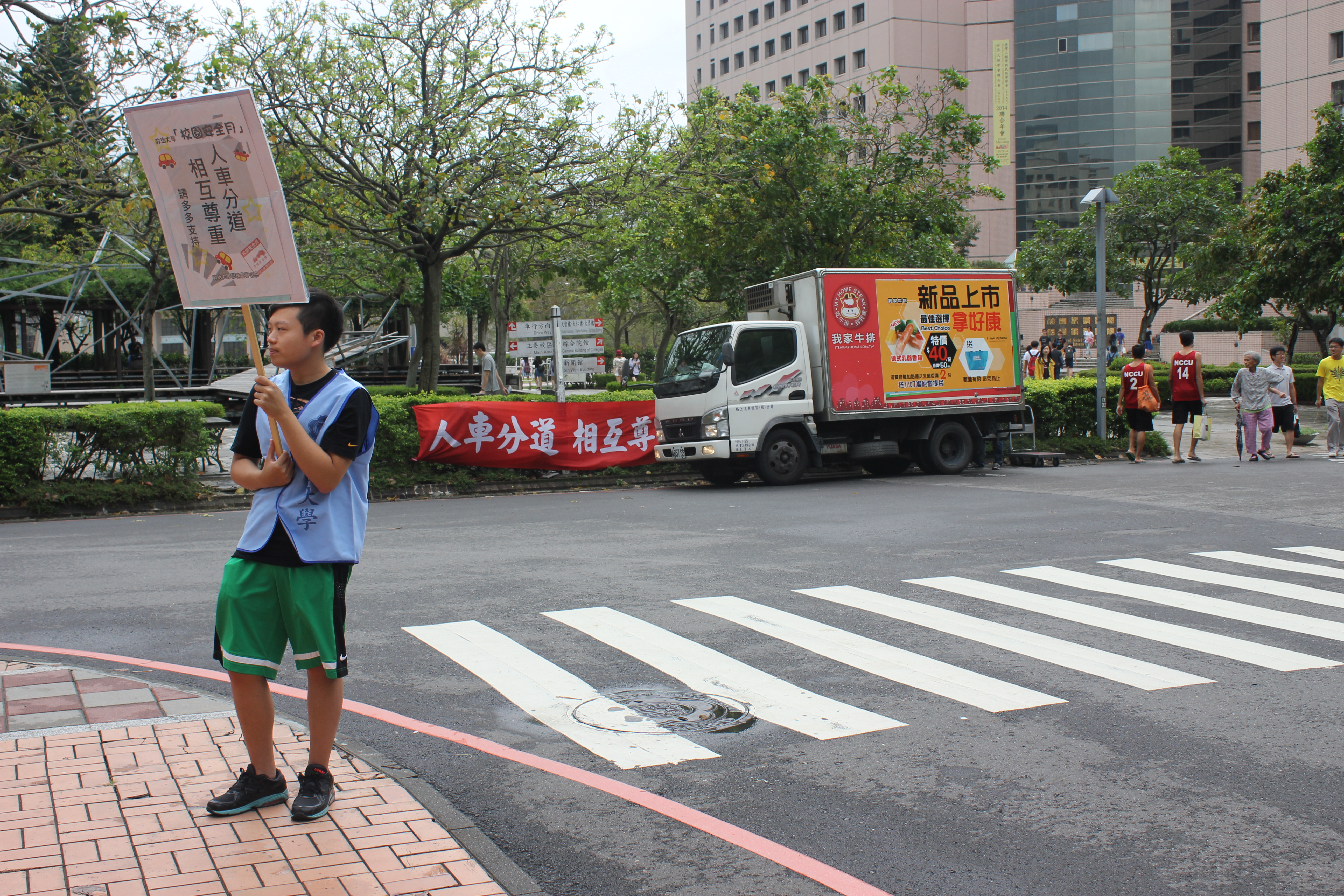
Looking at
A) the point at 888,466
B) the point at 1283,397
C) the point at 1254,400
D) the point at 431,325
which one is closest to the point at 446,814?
the point at 888,466

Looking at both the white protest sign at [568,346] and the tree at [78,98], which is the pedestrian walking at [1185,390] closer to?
the white protest sign at [568,346]

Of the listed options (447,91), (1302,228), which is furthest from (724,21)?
(447,91)

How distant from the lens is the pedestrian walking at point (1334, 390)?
19.3m

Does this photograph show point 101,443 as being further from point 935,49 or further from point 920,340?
point 935,49

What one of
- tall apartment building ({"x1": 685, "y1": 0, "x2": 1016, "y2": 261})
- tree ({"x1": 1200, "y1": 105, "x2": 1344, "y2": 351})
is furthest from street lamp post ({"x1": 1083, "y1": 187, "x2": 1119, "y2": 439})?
tall apartment building ({"x1": 685, "y1": 0, "x2": 1016, "y2": 261})

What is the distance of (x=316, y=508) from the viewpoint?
3.91 meters

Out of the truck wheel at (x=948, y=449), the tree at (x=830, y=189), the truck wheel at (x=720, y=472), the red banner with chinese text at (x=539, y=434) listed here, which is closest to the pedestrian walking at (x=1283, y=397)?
the truck wheel at (x=948, y=449)

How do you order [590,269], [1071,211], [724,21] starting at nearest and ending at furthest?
[590,269], [1071,211], [724,21]

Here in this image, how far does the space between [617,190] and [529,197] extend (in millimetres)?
1406

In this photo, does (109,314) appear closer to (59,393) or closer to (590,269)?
(59,393)

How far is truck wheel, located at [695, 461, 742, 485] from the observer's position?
54.7ft

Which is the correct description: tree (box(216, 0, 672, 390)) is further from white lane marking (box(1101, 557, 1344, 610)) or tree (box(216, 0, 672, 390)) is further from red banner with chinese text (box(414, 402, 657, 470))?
white lane marking (box(1101, 557, 1344, 610))

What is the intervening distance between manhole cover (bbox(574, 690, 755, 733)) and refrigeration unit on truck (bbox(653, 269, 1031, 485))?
10463mm

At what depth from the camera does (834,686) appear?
5.86m
